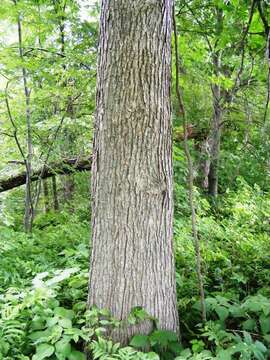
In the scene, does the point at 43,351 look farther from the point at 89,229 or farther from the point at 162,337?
the point at 89,229

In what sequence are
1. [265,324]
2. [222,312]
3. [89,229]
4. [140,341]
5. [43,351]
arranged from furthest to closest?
[89,229], [222,312], [265,324], [140,341], [43,351]

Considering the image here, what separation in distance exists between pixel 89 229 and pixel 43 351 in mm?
2443

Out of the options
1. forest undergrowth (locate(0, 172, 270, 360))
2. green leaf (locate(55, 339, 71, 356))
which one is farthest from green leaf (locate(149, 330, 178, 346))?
green leaf (locate(55, 339, 71, 356))

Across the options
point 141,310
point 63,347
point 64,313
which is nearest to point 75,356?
point 63,347

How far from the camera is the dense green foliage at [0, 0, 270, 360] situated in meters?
1.86

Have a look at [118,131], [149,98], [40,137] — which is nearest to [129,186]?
[118,131]

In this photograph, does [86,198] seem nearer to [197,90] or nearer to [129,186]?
[197,90]

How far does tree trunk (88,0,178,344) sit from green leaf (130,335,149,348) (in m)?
0.06

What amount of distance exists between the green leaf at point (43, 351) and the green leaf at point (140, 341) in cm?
44

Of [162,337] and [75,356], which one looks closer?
[75,356]

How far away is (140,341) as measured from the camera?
5.98 feet

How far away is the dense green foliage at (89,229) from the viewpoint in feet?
6.10

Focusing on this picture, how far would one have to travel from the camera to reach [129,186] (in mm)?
1847

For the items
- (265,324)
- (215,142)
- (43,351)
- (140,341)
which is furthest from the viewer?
(215,142)
